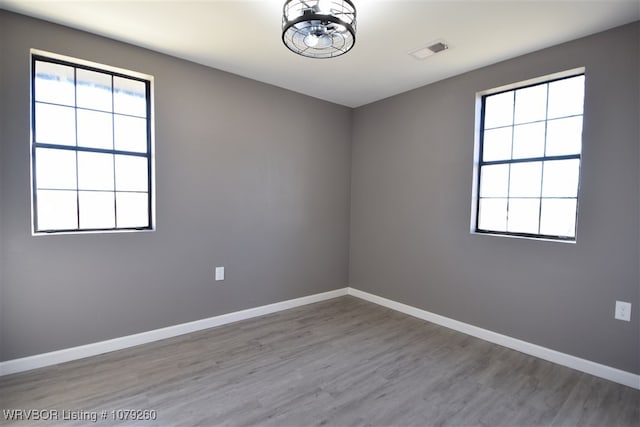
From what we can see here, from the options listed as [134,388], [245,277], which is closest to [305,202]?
[245,277]

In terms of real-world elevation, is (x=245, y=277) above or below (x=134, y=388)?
above

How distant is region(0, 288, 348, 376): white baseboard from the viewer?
2277 mm

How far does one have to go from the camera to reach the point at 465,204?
3.15 meters

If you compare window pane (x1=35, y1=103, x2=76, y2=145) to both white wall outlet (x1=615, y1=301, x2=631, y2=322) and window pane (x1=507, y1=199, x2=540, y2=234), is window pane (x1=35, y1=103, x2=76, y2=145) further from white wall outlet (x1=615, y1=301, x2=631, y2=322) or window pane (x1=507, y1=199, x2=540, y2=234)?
white wall outlet (x1=615, y1=301, x2=631, y2=322)

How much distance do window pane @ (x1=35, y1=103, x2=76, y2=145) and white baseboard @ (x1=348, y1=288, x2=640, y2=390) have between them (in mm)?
3652

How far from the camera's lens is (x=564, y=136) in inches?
101

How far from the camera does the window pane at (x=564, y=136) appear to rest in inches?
98.3

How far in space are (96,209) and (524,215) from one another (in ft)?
12.5

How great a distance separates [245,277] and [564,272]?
298 centimetres

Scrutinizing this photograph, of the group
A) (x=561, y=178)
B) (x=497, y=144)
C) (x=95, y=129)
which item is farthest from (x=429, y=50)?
(x=95, y=129)

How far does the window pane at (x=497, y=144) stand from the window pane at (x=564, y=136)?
13.0 inches

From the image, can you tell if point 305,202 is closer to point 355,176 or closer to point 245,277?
point 355,176

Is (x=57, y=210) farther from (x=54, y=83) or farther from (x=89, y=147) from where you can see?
(x=54, y=83)

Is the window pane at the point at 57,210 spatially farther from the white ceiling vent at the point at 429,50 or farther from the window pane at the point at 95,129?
the white ceiling vent at the point at 429,50
